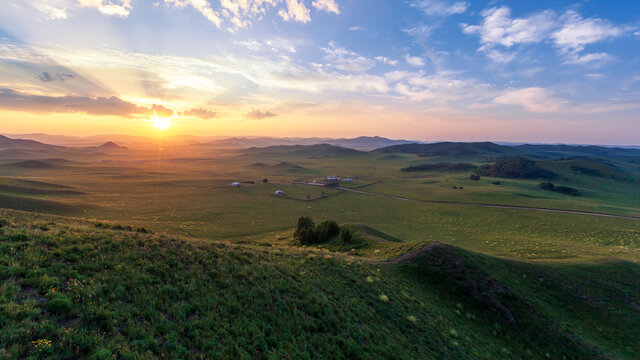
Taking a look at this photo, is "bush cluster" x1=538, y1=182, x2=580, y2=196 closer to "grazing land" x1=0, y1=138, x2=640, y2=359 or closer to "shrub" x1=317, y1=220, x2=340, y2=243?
"grazing land" x1=0, y1=138, x2=640, y2=359

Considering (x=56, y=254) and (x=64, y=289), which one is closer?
(x=64, y=289)

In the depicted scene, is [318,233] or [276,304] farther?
[318,233]

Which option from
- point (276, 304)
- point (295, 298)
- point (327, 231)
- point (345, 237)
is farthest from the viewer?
point (327, 231)

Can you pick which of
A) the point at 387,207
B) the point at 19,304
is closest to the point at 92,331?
the point at 19,304

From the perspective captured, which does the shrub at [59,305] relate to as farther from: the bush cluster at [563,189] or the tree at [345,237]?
the bush cluster at [563,189]

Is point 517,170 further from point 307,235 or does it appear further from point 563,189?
point 307,235

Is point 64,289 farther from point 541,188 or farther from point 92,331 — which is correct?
point 541,188

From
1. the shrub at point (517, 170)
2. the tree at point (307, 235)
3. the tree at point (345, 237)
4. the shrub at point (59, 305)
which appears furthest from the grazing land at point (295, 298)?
the shrub at point (517, 170)

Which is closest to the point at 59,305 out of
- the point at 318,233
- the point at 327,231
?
the point at 318,233
